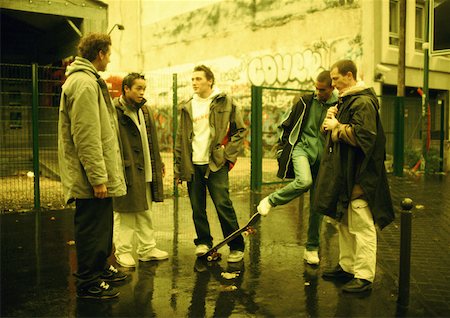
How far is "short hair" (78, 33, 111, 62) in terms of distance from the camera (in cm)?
439

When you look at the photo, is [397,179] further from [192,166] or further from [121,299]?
[121,299]

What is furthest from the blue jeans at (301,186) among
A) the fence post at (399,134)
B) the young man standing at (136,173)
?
the fence post at (399,134)

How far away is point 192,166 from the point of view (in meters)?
5.50

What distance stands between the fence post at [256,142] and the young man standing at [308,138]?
5.06 m

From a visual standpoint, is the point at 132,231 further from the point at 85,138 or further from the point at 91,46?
the point at 91,46

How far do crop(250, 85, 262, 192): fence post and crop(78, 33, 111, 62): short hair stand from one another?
6301 millimetres

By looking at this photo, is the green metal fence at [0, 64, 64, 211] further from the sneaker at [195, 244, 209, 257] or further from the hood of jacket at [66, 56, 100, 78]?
the hood of jacket at [66, 56, 100, 78]

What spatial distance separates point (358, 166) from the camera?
451 centimetres

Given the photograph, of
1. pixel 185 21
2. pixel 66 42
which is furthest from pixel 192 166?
pixel 185 21

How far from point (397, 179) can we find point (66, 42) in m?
12.5

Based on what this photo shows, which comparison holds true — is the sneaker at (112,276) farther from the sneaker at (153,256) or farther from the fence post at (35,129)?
the fence post at (35,129)

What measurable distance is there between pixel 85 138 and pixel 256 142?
682cm

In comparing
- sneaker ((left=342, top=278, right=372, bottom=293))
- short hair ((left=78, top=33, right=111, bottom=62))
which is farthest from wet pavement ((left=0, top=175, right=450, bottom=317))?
short hair ((left=78, top=33, right=111, bottom=62))

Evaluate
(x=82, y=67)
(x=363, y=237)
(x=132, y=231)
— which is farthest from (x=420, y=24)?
(x=82, y=67)
